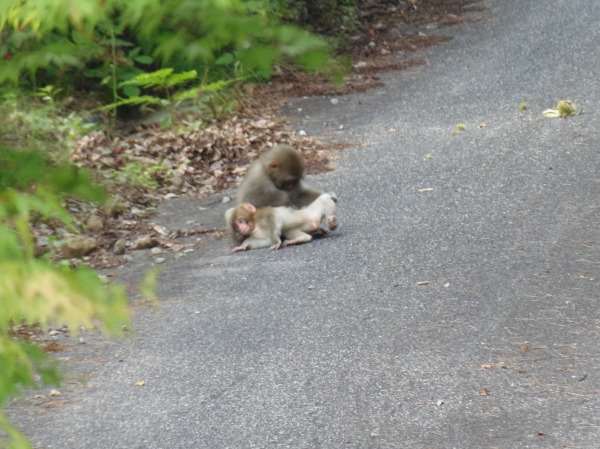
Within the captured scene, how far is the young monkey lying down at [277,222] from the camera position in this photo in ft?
26.1

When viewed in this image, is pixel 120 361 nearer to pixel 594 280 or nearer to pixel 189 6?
pixel 594 280

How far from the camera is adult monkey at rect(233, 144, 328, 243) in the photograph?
26.4ft

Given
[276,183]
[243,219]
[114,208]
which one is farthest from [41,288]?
[114,208]

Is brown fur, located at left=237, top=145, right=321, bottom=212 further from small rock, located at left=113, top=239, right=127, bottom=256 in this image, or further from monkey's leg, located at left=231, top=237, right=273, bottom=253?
small rock, located at left=113, top=239, right=127, bottom=256

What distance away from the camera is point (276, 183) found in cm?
811

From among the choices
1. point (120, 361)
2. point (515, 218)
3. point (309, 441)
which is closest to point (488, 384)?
point (309, 441)

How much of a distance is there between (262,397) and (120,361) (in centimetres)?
122

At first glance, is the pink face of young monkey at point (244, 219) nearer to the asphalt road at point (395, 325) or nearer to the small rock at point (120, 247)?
the asphalt road at point (395, 325)

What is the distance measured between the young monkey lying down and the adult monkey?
0.09 metres

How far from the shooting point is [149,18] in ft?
6.36

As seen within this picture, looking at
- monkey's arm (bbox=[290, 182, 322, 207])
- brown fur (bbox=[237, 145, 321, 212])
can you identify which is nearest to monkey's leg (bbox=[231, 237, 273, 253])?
brown fur (bbox=[237, 145, 321, 212])

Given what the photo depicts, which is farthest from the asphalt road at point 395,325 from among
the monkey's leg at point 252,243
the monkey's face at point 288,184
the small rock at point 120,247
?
the small rock at point 120,247

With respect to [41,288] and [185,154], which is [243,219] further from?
[41,288]

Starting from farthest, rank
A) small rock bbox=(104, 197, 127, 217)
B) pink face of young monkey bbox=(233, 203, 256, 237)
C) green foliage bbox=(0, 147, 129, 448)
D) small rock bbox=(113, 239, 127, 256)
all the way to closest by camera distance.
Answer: small rock bbox=(104, 197, 127, 217), small rock bbox=(113, 239, 127, 256), pink face of young monkey bbox=(233, 203, 256, 237), green foliage bbox=(0, 147, 129, 448)
